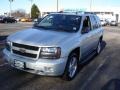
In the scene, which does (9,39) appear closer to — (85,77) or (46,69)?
(46,69)

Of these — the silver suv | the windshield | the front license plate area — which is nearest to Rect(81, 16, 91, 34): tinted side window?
the silver suv

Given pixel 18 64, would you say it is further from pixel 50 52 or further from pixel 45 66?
pixel 50 52

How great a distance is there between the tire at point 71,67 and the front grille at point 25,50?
3.11ft

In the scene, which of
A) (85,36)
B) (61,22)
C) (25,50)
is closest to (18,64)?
(25,50)

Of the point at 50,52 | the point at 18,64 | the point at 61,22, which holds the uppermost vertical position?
the point at 61,22

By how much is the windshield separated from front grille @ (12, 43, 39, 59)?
1.43 meters

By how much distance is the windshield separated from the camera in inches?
277

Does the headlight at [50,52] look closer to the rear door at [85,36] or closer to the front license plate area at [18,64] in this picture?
the front license plate area at [18,64]

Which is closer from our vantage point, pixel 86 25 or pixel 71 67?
pixel 71 67

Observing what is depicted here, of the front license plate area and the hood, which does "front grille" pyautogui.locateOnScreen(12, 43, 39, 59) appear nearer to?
the hood

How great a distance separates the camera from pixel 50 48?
5.69 meters

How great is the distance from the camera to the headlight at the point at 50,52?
18.5 ft

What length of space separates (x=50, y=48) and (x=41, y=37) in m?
0.51

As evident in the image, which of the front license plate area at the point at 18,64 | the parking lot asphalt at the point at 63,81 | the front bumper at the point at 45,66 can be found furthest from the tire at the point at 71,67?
the front license plate area at the point at 18,64
